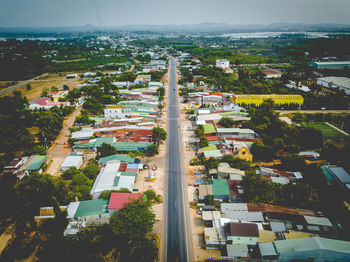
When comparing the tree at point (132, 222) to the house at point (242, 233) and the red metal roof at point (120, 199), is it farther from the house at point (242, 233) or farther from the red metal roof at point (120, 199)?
the house at point (242, 233)

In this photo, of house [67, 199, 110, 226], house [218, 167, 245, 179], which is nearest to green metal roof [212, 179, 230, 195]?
house [218, 167, 245, 179]

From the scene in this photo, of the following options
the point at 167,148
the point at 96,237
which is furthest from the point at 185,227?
the point at 167,148

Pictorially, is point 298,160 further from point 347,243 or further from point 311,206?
point 347,243

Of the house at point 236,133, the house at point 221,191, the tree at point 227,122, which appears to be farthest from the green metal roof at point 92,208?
the tree at point 227,122

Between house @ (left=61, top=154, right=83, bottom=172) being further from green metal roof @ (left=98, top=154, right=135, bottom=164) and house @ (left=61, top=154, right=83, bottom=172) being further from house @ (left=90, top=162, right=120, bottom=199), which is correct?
house @ (left=90, top=162, right=120, bottom=199)

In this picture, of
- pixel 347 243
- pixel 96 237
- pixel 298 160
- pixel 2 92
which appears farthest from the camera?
pixel 2 92
